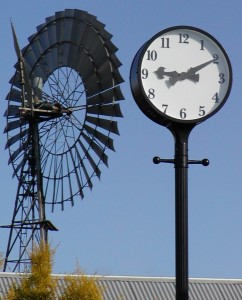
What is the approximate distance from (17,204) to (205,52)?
3051cm

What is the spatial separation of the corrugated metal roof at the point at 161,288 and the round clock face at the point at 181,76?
28223 mm

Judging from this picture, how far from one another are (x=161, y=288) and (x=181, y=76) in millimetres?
A: 30423

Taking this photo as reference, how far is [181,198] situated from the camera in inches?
260

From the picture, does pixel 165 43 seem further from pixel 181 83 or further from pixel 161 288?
pixel 161 288

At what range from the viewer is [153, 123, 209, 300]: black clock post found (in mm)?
6473

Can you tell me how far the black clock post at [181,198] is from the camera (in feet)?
21.2

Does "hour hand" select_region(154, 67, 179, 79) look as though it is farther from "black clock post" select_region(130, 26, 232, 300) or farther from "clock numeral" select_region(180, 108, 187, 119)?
"clock numeral" select_region(180, 108, 187, 119)

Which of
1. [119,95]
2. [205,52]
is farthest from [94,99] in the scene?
[205,52]

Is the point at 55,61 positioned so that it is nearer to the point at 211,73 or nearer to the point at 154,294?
the point at 154,294

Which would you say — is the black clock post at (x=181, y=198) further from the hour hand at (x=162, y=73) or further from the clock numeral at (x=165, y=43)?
the clock numeral at (x=165, y=43)

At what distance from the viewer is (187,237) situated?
655cm

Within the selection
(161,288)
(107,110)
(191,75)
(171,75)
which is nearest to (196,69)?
(191,75)

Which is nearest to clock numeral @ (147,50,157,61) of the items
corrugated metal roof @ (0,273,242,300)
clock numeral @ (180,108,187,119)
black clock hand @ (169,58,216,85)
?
black clock hand @ (169,58,216,85)

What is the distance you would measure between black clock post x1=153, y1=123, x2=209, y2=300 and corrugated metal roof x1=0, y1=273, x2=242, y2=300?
92.9 feet
